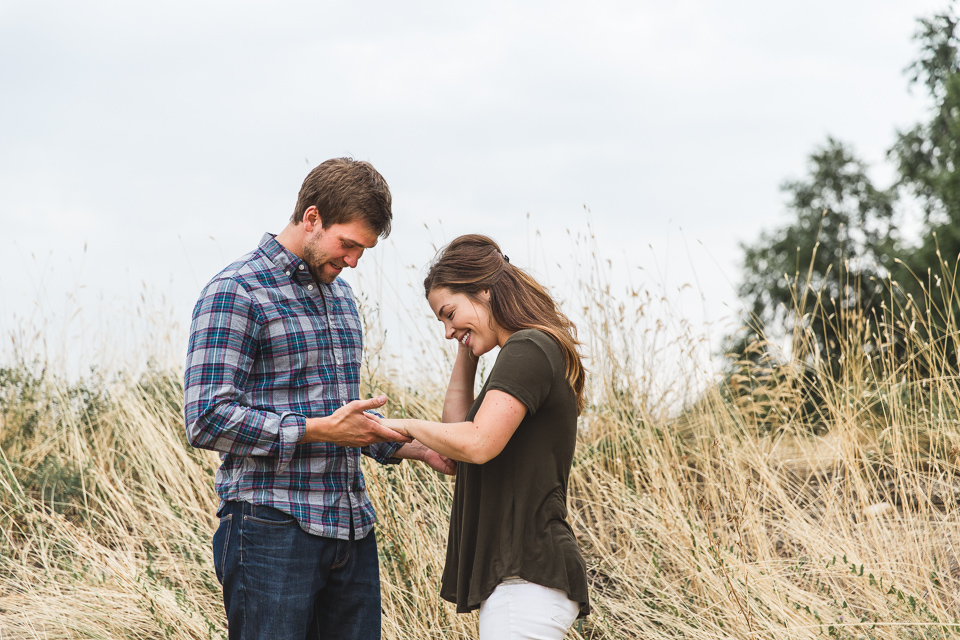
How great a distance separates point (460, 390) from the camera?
233 cm

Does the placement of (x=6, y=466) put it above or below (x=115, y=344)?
below

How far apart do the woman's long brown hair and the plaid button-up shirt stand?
13.0 inches

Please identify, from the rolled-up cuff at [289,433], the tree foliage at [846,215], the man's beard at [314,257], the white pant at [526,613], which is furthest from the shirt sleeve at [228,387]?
the tree foliage at [846,215]

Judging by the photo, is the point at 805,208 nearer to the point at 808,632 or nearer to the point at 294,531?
the point at 808,632

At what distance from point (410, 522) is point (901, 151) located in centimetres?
1328

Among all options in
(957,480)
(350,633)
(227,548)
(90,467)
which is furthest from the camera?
(90,467)

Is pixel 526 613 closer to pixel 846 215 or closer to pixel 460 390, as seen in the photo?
pixel 460 390

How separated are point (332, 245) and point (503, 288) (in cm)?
48

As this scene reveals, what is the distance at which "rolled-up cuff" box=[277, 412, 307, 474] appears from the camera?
6.30 ft

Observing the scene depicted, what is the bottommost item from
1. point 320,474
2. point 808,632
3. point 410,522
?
point 808,632

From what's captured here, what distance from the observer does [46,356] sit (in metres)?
5.69

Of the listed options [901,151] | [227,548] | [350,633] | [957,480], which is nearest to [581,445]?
[957,480]

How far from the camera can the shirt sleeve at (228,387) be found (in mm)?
1903

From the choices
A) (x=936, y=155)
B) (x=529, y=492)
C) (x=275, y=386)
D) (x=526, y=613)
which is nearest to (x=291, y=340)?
(x=275, y=386)
